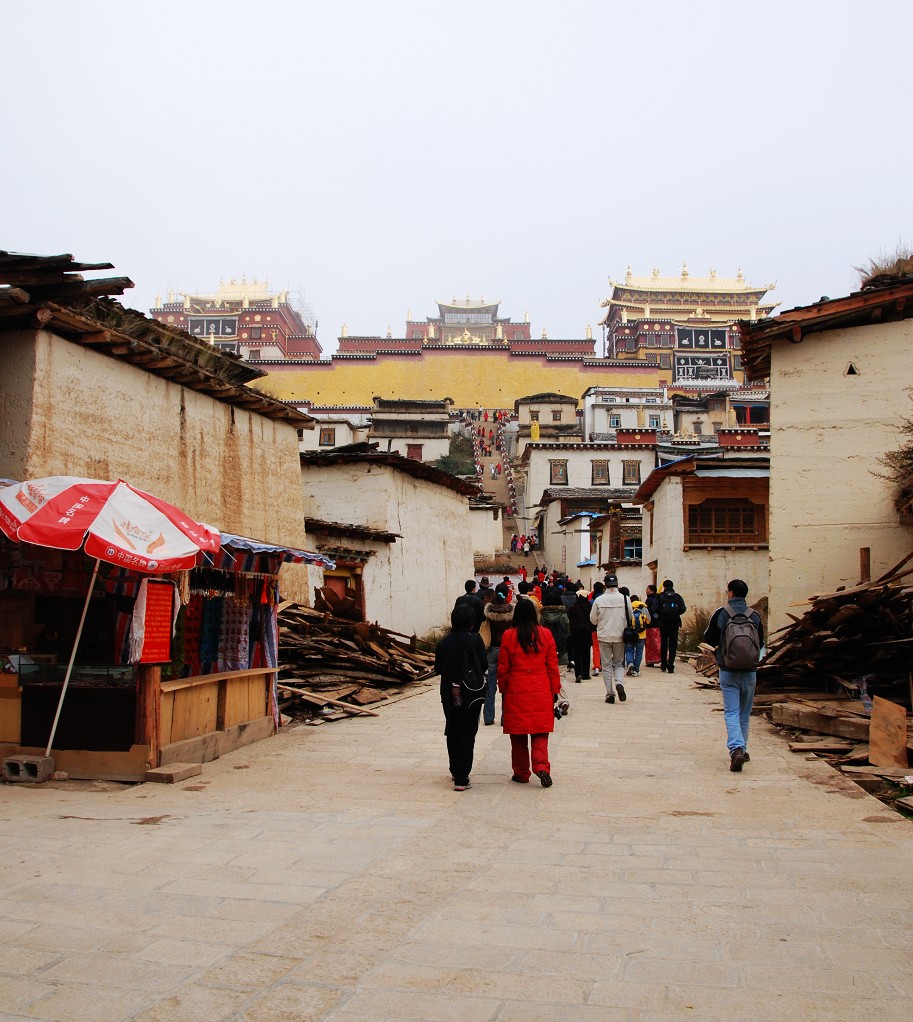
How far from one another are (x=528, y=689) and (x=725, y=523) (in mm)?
19313

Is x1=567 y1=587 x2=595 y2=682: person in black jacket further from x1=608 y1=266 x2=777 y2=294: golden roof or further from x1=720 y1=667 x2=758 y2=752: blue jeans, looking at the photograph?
x1=608 y1=266 x2=777 y2=294: golden roof

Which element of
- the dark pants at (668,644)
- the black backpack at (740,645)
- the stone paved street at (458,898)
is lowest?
the stone paved street at (458,898)

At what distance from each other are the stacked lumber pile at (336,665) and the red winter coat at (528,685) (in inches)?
173

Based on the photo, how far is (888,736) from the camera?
8.55 metres

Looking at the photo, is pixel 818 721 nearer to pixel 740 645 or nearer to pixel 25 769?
pixel 740 645

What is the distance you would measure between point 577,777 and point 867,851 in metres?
2.95

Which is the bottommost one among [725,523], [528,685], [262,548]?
[528,685]

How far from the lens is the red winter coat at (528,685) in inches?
316

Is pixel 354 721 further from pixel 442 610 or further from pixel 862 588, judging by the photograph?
pixel 442 610

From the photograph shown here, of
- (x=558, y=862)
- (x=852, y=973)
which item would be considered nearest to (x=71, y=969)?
(x=558, y=862)

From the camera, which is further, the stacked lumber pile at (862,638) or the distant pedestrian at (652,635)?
the distant pedestrian at (652,635)

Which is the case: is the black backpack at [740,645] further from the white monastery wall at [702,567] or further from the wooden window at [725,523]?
the wooden window at [725,523]

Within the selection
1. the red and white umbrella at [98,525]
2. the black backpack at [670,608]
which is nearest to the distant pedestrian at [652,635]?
the black backpack at [670,608]

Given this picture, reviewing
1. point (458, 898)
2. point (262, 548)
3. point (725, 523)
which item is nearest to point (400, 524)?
point (725, 523)
